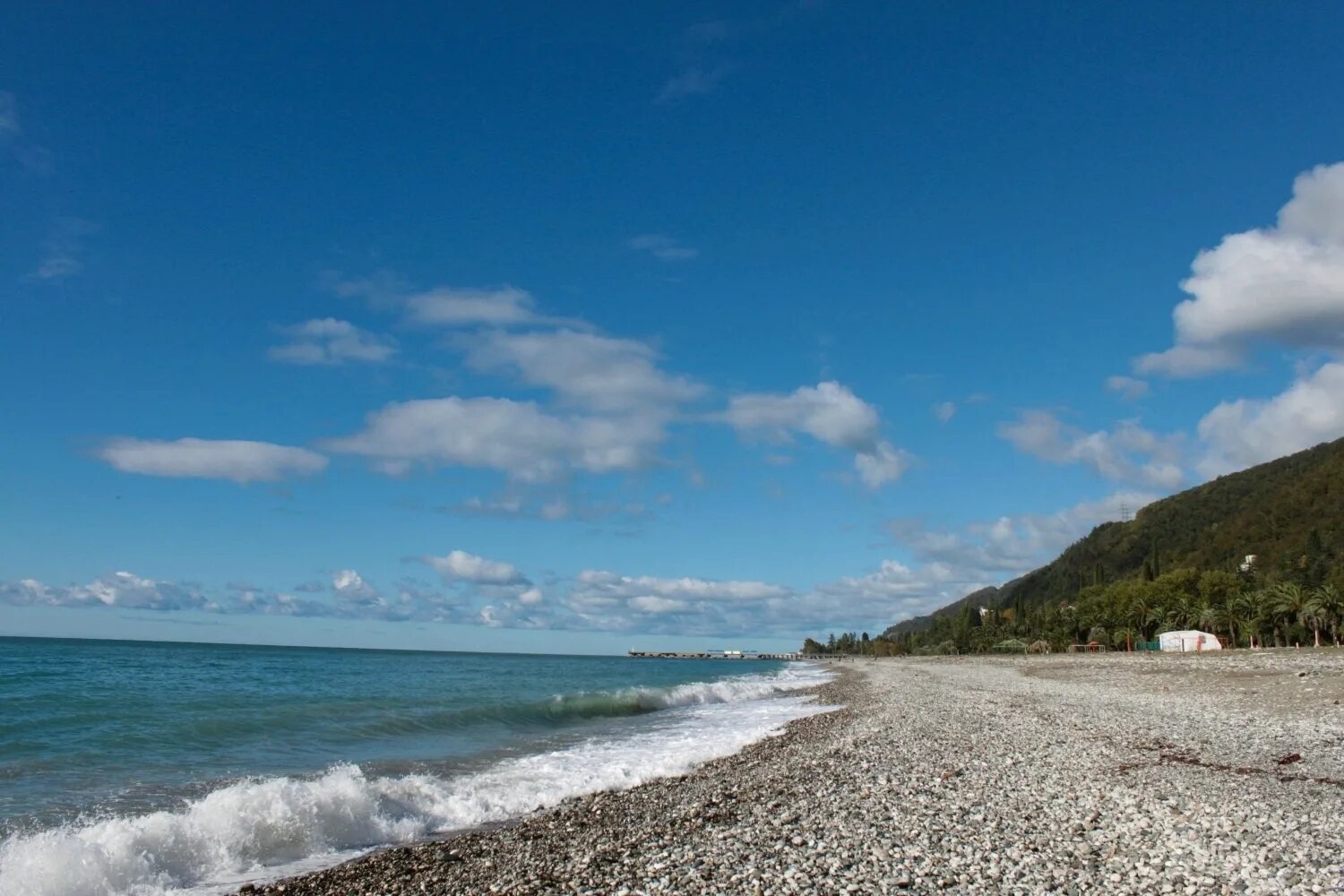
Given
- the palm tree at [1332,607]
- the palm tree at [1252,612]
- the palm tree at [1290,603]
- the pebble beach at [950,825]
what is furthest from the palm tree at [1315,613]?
the pebble beach at [950,825]

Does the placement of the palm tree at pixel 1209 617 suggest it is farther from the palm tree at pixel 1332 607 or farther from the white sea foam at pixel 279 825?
the white sea foam at pixel 279 825

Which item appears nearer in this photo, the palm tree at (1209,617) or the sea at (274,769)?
the sea at (274,769)

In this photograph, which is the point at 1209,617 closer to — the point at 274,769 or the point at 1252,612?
the point at 1252,612

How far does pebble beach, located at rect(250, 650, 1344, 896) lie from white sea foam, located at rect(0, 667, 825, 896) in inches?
48.6

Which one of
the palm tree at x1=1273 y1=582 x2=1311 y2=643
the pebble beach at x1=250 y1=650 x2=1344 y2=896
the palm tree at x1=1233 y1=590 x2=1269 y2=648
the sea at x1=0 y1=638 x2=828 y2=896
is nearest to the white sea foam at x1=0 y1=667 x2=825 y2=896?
the sea at x1=0 y1=638 x2=828 y2=896

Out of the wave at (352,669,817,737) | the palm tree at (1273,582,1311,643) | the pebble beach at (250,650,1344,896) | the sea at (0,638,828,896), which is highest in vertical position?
the palm tree at (1273,582,1311,643)

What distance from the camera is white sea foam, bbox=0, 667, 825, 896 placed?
10688 mm

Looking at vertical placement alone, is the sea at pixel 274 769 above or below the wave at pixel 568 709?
above

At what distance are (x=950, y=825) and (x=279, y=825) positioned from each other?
996cm

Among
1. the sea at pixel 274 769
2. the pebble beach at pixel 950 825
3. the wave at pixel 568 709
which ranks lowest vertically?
the wave at pixel 568 709

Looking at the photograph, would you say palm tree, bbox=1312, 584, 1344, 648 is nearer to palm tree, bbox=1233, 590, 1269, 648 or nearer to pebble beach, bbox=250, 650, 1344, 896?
palm tree, bbox=1233, 590, 1269, 648

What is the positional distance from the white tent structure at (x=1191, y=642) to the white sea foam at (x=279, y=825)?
76.1 m

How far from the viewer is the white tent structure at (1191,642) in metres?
79.3

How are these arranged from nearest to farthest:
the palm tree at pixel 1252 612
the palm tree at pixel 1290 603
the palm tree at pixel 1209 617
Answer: the palm tree at pixel 1290 603 → the palm tree at pixel 1252 612 → the palm tree at pixel 1209 617
